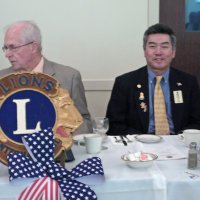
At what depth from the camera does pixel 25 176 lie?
3.69 feet

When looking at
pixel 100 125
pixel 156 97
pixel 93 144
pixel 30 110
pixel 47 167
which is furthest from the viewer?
pixel 156 97

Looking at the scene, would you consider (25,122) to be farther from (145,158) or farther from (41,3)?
(41,3)

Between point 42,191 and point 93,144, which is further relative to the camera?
point 93,144

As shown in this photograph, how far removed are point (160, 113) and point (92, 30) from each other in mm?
1079

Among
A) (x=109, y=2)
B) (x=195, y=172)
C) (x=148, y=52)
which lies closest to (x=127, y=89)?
(x=148, y=52)

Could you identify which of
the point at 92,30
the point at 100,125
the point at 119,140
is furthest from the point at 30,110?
the point at 92,30

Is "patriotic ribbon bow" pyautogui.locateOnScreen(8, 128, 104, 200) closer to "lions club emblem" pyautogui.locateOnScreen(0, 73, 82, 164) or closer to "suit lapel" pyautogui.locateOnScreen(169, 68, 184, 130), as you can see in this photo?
"lions club emblem" pyautogui.locateOnScreen(0, 73, 82, 164)

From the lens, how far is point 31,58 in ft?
7.20

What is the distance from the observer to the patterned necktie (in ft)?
7.24

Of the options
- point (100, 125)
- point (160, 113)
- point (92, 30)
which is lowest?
point (160, 113)

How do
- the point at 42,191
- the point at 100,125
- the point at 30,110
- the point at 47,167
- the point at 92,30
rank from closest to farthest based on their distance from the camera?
the point at 42,191 < the point at 47,167 < the point at 30,110 < the point at 100,125 < the point at 92,30

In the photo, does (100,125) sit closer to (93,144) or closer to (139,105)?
(93,144)

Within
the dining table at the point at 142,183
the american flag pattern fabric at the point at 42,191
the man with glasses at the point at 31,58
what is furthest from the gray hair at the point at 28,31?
the american flag pattern fabric at the point at 42,191

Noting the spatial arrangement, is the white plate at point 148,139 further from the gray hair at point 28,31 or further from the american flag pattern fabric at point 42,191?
the gray hair at point 28,31
